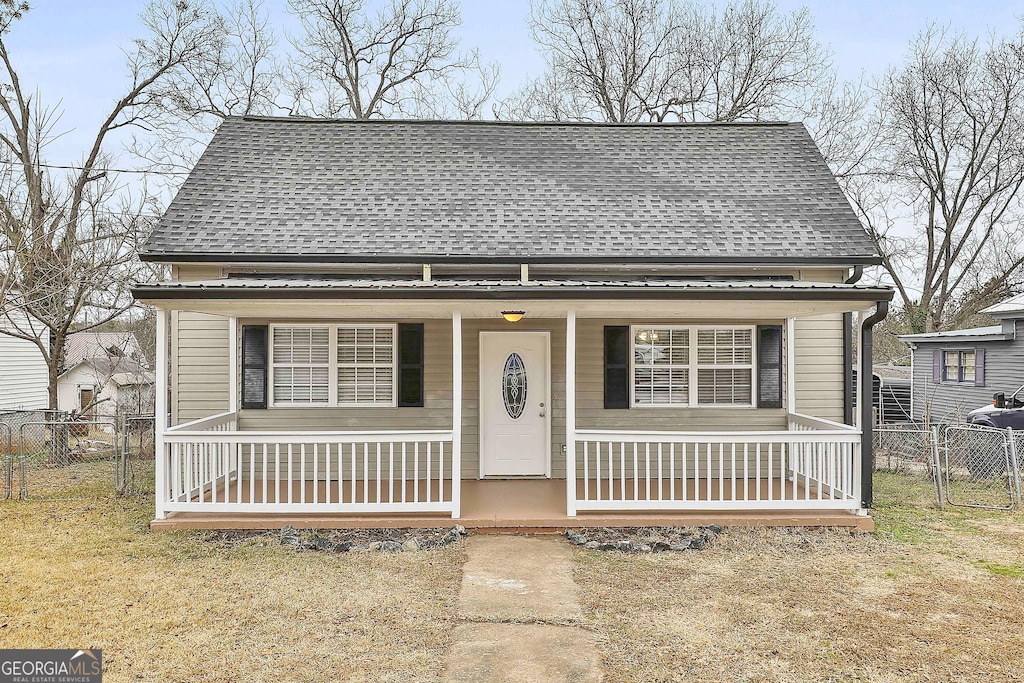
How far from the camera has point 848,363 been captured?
871 cm

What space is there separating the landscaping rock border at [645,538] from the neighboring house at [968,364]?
9723mm

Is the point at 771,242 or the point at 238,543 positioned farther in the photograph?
the point at 771,242

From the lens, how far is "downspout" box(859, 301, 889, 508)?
745 centimetres

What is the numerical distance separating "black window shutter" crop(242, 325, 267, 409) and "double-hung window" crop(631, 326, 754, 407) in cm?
464

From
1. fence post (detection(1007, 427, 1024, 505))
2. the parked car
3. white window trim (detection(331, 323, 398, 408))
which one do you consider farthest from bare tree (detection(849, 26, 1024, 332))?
white window trim (detection(331, 323, 398, 408))

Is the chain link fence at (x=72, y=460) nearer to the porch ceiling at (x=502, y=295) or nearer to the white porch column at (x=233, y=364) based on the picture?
the white porch column at (x=233, y=364)

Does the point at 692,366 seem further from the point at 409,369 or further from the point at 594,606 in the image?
the point at 594,606

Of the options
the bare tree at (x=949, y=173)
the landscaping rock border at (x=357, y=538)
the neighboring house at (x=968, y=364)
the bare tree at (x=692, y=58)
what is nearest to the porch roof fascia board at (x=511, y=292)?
the landscaping rock border at (x=357, y=538)

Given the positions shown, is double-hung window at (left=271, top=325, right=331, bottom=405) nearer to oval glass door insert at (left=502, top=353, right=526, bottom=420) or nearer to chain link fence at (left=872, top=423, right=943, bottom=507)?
oval glass door insert at (left=502, top=353, right=526, bottom=420)

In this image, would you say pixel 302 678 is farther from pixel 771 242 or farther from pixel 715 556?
pixel 771 242

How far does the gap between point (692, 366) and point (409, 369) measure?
3578 mm

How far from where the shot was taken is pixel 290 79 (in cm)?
1880

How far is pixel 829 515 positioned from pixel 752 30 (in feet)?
52.6

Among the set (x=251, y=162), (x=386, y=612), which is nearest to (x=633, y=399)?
(x=386, y=612)
